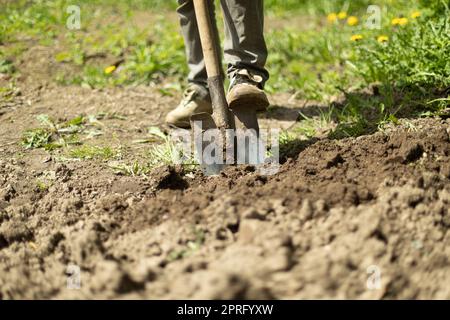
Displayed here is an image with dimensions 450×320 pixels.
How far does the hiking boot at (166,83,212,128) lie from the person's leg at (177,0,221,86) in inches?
2.3

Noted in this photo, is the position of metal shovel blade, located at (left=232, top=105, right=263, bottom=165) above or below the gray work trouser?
below

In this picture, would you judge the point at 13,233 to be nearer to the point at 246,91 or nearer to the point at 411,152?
the point at 246,91

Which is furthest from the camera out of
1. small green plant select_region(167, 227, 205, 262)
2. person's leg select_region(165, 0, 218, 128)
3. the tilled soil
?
person's leg select_region(165, 0, 218, 128)

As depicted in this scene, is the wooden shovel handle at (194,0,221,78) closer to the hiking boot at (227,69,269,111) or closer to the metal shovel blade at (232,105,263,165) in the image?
the hiking boot at (227,69,269,111)

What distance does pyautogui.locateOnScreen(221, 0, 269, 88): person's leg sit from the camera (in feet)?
9.84

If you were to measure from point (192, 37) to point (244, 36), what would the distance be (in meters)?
0.58

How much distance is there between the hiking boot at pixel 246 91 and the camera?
9.40 feet

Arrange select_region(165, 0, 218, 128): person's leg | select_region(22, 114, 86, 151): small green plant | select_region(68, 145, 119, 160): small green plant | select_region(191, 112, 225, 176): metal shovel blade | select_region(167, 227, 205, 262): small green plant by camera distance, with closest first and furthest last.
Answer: select_region(167, 227, 205, 262): small green plant → select_region(191, 112, 225, 176): metal shovel blade → select_region(68, 145, 119, 160): small green plant → select_region(22, 114, 86, 151): small green plant → select_region(165, 0, 218, 128): person's leg

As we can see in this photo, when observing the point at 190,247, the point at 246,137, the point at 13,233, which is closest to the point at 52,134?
the point at 13,233

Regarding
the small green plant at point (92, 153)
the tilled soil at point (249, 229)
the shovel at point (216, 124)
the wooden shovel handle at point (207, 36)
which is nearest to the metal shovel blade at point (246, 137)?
the shovel at point (216, 124)

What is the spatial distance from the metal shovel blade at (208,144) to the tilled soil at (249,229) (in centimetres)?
9

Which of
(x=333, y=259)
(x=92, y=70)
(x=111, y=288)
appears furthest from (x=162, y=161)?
(x=92, y=70)

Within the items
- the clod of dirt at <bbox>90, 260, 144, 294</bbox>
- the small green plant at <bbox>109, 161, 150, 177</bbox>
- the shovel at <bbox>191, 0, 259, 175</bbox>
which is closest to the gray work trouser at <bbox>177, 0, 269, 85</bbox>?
the shovel at <bbox>191, 0, 259, 175</bbox>

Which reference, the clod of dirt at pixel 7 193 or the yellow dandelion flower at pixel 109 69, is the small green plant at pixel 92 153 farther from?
the yellow dandelion flower at pixel 109 69
